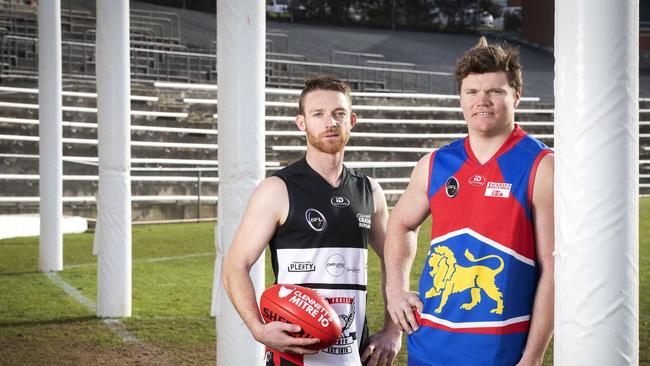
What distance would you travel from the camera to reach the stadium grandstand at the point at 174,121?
56.4 feet

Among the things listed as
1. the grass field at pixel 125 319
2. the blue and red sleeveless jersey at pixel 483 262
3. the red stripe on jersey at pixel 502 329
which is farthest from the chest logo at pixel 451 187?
the grass field at pixel 125 319

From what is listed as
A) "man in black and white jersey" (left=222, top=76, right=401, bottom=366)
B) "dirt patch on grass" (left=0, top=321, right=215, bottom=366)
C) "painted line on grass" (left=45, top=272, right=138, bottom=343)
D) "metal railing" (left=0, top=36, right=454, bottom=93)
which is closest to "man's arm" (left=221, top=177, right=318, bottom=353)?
"man in black and white jersey" (left=222, top=76, right=401, bottom=366)

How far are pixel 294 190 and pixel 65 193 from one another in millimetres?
13700

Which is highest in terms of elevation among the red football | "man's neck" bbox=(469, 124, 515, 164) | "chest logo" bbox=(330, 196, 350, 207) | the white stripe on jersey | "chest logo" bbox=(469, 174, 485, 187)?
"man's neck" bbox=(469, 124, 515, 164)

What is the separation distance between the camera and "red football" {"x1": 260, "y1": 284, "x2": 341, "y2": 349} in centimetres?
327

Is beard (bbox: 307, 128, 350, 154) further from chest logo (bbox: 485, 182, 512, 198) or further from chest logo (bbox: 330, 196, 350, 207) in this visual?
chest logo (bbox: 485, 182, 512, 198)

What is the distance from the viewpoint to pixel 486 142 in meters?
3.03

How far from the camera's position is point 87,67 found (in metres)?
22.0

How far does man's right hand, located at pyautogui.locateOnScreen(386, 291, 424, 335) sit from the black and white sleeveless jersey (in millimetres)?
424

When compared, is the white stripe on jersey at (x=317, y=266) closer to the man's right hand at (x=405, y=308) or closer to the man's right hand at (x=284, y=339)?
the man's right hand at (x=284, y=339)

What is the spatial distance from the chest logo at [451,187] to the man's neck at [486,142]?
0.32ft

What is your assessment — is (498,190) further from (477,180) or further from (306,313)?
(306,313)

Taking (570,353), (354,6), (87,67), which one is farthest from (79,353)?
(354,6)

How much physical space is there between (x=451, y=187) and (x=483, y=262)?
253 mm
